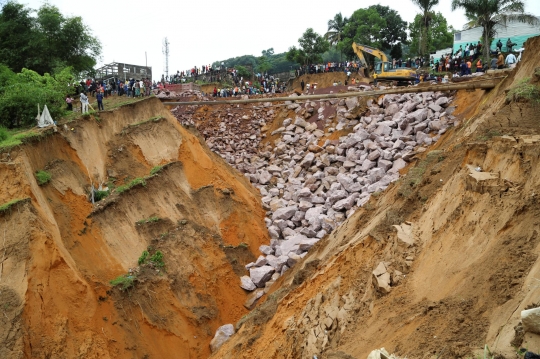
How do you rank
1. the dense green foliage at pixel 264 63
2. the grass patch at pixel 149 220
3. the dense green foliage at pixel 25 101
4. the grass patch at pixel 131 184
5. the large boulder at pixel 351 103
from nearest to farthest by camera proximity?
the grass patch at pixel 149 220 → the grass patch at pixel 131 184 → the dense green foliage at pixel 25 101 → the large boulder at pixel 351 103 → the dense green foliage at pixel 264 63

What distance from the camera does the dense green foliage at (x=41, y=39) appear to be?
26016 millimetres

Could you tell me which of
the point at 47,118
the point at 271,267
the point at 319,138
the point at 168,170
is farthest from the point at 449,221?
the point at 319,138

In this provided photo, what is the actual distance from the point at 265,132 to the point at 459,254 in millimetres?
20963

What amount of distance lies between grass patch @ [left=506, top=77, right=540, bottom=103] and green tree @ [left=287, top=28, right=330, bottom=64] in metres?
35.3

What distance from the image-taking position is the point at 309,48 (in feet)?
149

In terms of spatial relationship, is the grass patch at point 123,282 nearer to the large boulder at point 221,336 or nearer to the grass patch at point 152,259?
the grass patch at point 152,259

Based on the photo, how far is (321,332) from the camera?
329 inches

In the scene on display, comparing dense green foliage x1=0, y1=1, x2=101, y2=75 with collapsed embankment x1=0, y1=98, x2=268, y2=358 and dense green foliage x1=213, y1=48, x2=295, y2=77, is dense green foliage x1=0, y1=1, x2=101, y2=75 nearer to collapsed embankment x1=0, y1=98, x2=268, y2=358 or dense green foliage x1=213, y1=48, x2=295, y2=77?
collapsed embankment x1=0, y1=98, x2=268, y2=358

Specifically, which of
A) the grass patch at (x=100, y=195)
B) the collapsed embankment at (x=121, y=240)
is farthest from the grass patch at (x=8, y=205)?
the grass patch at (x=100, y=195)

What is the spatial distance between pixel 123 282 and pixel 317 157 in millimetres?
12159

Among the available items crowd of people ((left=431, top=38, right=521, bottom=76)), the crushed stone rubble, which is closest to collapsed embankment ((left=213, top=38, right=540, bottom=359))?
the crushed stone rubble

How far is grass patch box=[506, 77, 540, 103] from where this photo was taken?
10773 mm

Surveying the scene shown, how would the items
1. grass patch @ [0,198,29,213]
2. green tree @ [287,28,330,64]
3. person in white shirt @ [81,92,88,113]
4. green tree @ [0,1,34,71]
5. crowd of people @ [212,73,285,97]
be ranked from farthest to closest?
green tree @ [287,28,330,64] < crowd of people @ [212,73,285,97] < green tree @ [0,1,34,71] < person in white shirt @ [81,92,88,113] < grass patch @ [0,198,29,213]

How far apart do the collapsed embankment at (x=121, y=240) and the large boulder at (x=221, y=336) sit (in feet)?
1.53
